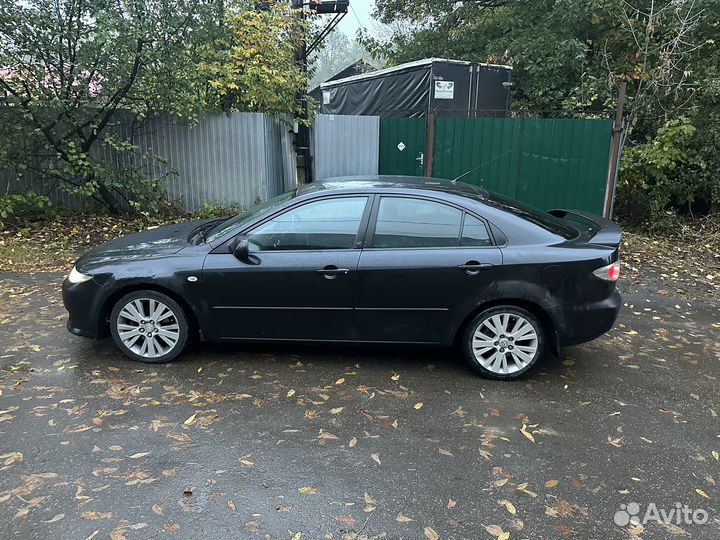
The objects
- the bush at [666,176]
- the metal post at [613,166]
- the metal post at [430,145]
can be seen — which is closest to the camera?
the metal post at [613,166]

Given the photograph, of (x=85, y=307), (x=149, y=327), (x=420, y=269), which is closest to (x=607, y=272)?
(x=420, y=269)

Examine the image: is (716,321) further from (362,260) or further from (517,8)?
(517,8)

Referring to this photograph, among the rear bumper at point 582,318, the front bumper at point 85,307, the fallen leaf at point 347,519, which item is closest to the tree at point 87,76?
the front bumper at point 85,307

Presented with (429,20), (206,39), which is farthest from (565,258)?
(429,20)

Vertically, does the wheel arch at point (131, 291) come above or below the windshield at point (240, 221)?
below

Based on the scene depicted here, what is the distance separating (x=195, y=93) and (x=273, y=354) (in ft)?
18.4

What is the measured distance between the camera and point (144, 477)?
9.78 feet

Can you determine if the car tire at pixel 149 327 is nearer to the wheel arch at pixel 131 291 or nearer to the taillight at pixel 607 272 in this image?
the wheel arch at pixel 131 291

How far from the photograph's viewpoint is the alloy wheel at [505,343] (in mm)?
4129

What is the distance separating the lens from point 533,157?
30.6ft

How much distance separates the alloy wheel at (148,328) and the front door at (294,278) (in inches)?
13.6

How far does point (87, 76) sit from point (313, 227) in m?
5.80

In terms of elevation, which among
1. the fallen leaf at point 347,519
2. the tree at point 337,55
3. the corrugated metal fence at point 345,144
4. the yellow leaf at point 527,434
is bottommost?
the fallen leaf at point 347,519

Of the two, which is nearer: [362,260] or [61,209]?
[362,260]
